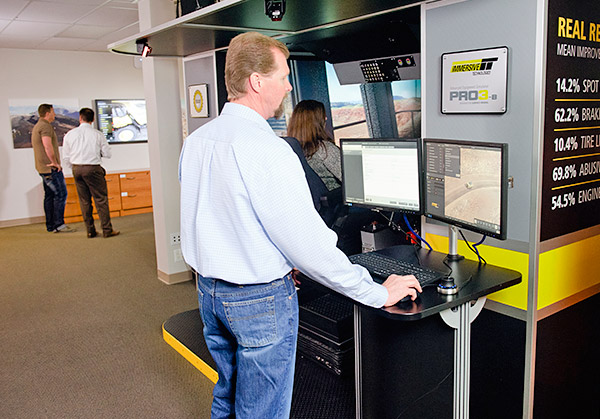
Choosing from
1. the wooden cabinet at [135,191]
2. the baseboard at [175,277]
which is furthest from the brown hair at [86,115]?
the baseboard at [175,277]

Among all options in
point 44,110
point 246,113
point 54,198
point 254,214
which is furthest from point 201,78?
point 54,198

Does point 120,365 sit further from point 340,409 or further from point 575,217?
point 575,217

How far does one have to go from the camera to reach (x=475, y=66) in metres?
2.02

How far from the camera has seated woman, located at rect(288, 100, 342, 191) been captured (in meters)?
3.72

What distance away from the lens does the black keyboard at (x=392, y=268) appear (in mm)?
1837

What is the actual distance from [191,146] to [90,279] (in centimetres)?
373

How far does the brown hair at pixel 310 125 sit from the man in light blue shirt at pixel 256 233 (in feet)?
6.69

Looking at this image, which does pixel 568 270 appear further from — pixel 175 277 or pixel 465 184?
pixel 175 277

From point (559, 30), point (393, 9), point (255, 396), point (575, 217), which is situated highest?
point (393, 9)

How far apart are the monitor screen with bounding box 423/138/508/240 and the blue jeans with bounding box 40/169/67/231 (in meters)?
6.15

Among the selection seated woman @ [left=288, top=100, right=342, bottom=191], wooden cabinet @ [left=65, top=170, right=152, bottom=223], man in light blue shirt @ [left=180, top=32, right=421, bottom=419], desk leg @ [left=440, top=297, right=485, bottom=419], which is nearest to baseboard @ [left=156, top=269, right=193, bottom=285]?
seated woman @ [left=288, top=100, right=342, bottom=191]

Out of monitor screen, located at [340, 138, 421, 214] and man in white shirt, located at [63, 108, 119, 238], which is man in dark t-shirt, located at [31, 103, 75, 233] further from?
monitor screen, located at [340, 138, 421, 214]

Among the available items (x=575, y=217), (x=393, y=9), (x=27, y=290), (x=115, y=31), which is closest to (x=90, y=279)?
(x=27, y=290)

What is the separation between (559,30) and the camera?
186cm
